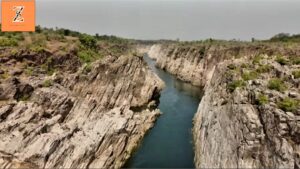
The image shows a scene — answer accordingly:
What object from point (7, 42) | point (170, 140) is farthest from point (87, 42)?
point (170, 140)

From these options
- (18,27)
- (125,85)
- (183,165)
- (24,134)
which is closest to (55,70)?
(18,27)

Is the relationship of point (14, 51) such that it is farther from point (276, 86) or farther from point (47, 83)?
point (276, 86)

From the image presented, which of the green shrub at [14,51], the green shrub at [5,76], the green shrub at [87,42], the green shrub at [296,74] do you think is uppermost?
the green shrub at [87,42]

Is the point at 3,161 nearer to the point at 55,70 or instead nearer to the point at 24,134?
the point at 24,134

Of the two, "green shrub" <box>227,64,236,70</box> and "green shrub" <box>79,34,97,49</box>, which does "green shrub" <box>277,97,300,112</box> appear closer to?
"green shrub" <box>227,64,236,70</box>

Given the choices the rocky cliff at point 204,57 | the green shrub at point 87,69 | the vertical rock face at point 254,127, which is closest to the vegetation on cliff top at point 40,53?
the green shrub at point 87,69

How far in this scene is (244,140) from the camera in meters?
35.4

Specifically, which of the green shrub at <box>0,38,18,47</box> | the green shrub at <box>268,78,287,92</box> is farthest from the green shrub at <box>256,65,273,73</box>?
the green shrub at <box>0,38,18,47</box>

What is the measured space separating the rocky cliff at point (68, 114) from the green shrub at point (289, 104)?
953 inches

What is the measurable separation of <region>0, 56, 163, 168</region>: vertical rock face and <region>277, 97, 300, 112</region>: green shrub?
2424cm

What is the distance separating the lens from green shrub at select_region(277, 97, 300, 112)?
1318 inches

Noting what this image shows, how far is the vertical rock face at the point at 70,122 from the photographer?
43719mm

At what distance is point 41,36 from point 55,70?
1204 centimetres

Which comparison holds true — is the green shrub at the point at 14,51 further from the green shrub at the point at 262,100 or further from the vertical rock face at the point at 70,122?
the green shrub at the point at 262,100
